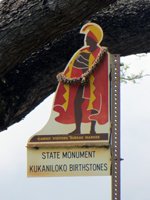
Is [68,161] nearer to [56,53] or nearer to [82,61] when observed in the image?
[82,61]

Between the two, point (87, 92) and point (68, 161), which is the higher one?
point (87, 92)

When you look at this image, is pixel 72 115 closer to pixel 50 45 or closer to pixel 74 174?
pixel 74 174

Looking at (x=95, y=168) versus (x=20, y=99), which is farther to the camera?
(x=20, y=99)

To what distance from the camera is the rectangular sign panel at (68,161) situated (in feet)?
14.2

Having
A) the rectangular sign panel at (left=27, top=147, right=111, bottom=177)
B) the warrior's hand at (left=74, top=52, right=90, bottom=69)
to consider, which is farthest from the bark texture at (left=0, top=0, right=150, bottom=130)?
the rectangular sign panel at (left=27, top=147, right=111, bottom=177)

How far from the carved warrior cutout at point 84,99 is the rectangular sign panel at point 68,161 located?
0.23ft

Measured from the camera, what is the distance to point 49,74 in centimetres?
546

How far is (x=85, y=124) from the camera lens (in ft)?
14.5

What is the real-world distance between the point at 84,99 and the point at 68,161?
0.40m

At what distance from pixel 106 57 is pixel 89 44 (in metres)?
0.14

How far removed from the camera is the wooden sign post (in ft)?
14.3

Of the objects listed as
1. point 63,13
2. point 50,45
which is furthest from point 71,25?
point 50,45

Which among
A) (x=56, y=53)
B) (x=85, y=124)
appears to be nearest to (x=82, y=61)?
(x=85, y=124)

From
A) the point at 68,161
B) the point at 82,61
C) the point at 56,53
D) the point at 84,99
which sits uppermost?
the point at 56,53
